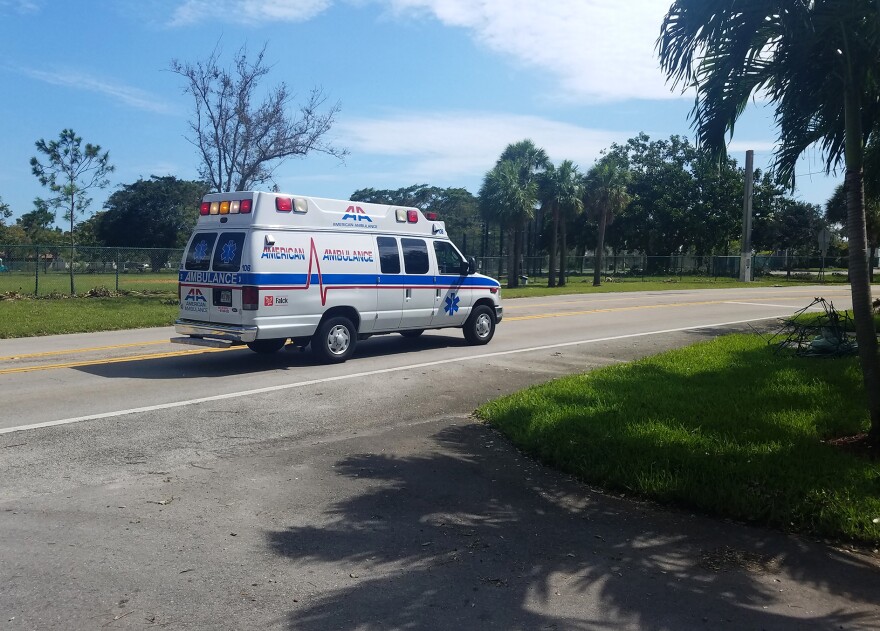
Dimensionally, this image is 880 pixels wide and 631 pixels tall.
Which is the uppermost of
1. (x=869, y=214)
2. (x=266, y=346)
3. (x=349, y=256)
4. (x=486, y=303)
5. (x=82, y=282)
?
(x=869, y=214)

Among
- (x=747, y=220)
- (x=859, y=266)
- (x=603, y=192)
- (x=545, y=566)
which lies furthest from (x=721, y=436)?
(x=747, y=220)

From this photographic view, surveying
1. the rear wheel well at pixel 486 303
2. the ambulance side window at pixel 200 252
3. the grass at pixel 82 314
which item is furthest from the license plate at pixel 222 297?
the grass at pixel 82 314

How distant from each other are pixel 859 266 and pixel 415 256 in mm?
7878

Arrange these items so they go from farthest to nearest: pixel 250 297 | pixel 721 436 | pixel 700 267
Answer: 1. pixel 700 267
2. pixel 250 297
3. pixel 721 436

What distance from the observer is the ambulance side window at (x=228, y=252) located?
10.9 meters

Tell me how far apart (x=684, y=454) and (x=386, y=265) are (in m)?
7.19

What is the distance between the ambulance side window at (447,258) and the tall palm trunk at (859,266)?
7.93m

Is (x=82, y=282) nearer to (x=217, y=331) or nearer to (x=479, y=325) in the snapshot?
(x=479, y=325)

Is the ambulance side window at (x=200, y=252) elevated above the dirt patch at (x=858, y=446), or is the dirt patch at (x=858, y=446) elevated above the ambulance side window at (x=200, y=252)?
the ambulance side window at (x=200, y=252)

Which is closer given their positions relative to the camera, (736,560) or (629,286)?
(736,560)

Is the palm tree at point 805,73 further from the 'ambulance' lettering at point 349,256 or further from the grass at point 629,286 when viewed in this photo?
the grass at point 629,286

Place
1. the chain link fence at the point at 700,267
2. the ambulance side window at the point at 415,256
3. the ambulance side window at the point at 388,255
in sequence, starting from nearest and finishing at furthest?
the ambulance side window at the point at 388,255 → the ambulance side window at the point at 415,256 → the chain link fence at the point at 700,267

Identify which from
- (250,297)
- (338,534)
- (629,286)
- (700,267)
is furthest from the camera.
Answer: (700,267)

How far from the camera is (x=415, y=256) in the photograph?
1320cm
